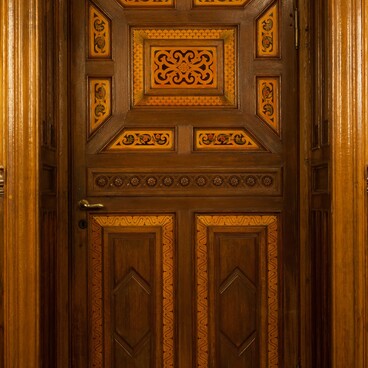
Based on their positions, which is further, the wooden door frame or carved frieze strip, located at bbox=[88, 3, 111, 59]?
carved frieze strip, located at bbox=[88, 3, 111, 59]

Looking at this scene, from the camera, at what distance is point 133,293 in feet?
8.41

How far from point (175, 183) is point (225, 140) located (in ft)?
1.07

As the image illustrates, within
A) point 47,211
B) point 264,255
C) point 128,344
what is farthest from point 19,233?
Result: point 264,255

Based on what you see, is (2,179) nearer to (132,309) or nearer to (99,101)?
(99,101)

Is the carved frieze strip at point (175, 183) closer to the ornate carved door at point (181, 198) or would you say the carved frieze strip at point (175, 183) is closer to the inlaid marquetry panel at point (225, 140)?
the ornate carved door at point (181, 198)

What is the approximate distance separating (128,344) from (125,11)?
1.63 m

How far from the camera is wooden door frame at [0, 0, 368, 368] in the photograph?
7.04 ft

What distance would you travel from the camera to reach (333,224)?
7.13 ft

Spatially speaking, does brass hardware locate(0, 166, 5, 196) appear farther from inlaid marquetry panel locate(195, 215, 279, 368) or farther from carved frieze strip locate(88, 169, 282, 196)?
inlaid marquetry panel locate(195, 215, 279, 368)

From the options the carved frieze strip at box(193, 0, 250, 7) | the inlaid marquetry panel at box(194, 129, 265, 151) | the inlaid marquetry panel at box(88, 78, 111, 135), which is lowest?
the inlaid marquetry panel at box(194, 129, 265, 151)

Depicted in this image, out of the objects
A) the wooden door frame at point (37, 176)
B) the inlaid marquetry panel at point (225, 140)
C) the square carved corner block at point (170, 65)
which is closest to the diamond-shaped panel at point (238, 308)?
the wooden door frame at point (37, 176)

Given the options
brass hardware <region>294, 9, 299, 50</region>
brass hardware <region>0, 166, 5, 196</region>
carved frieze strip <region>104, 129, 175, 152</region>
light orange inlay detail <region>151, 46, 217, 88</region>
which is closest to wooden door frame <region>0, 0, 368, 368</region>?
brass hardware <region>0, 166, 5, 196</region>

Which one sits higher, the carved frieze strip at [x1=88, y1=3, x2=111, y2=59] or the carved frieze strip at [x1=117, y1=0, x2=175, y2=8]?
the carved frieze strip at [x1=117, y1=0, x2=175, y2=8]

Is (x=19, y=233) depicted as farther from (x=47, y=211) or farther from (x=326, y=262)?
(x=326, y=262)
